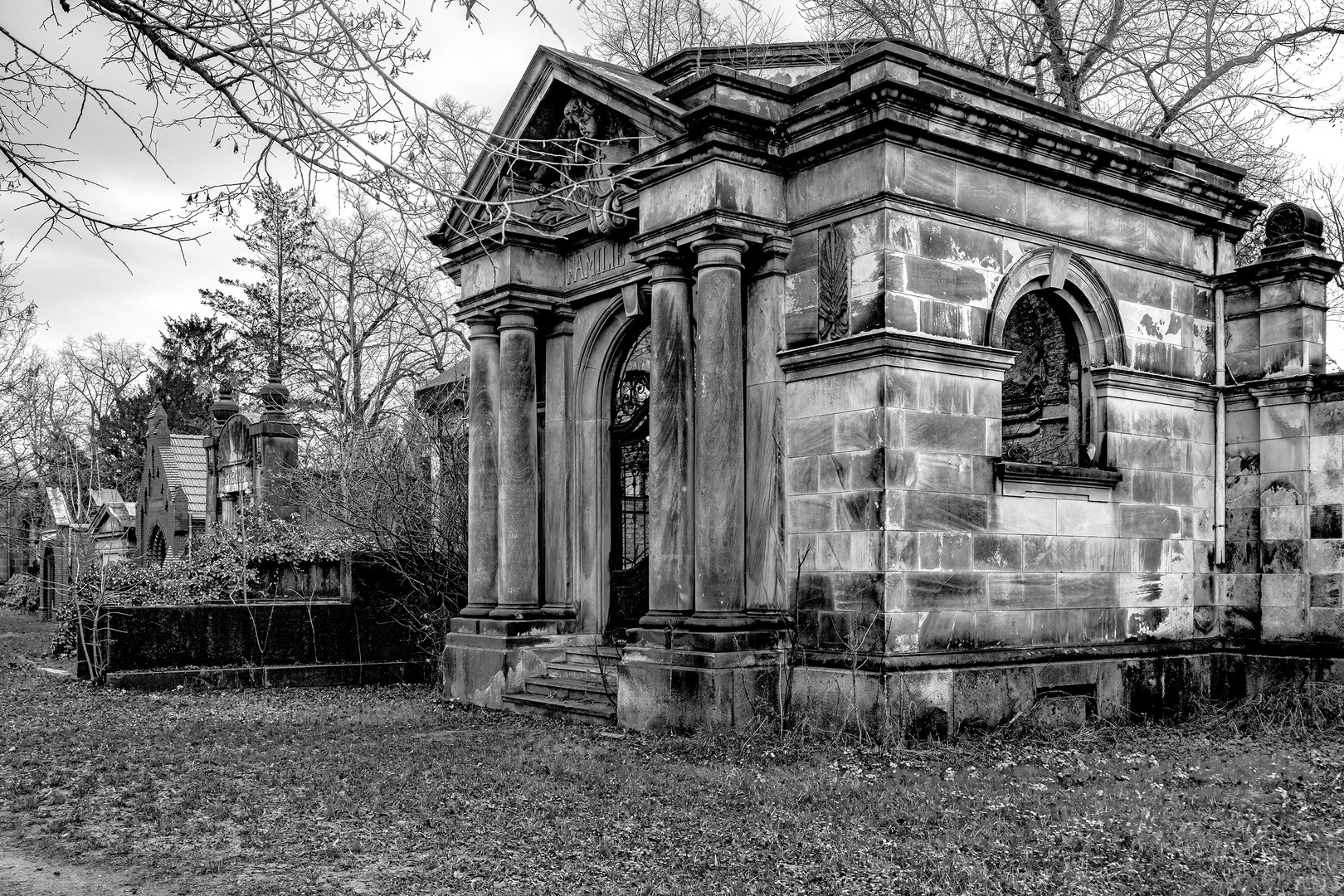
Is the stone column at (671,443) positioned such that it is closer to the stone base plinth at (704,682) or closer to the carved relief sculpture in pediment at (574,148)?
the stone base plinth at (704,682)

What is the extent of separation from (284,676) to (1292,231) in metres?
12.8

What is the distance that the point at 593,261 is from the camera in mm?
13180

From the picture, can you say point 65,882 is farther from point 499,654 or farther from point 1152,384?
point 1152,384

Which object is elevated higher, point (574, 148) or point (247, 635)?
point (574, 148)

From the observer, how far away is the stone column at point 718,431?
416 inches

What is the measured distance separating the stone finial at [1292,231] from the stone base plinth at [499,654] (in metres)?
8.40

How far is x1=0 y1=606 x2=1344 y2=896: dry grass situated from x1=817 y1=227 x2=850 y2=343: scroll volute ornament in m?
3.46

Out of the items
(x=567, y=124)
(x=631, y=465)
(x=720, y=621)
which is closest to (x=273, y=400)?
(x=631, y=465)

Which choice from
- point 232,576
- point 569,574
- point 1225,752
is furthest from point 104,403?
point 1225,752

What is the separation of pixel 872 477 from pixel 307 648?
29.4 ft

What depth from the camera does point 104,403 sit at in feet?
157

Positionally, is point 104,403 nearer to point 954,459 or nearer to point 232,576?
point 232,576

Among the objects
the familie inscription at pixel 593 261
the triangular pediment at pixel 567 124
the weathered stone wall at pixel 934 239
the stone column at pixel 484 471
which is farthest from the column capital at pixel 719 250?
the stone column at pixel 484 471

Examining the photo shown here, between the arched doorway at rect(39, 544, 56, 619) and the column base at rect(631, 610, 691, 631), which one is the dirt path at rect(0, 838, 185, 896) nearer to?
the column base at rect(631, 610, 691, 631)
